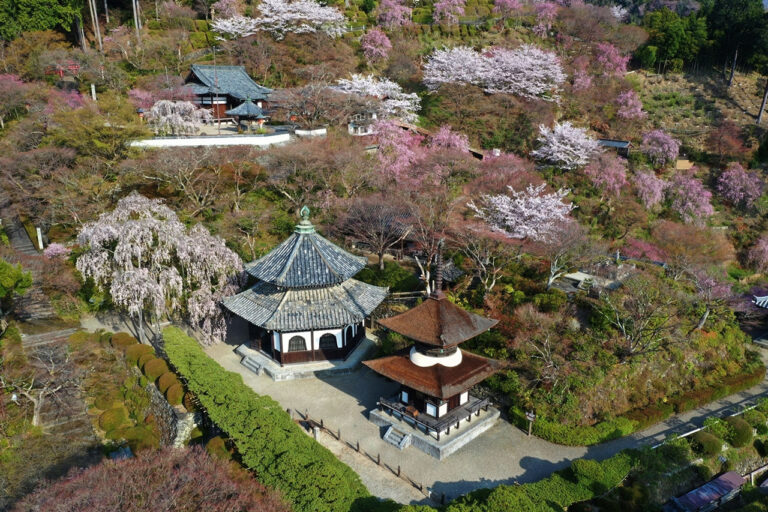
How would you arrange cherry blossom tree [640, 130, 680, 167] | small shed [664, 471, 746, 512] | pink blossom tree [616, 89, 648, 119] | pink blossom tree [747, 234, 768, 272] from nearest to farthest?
small shed [664, 471, 746, 512] < pink blossom tree [747, 234, 768, 272] < cherry blossom tree [640, 130, 680, 167] < pink blossom tree [616, 89, 648, 119]

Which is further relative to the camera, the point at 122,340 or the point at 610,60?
the point at 610,60

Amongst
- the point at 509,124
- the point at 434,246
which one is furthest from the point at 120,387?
the point at 509,124

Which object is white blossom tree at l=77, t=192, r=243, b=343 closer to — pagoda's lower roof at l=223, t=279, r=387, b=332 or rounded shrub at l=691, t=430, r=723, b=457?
pagoda's lower roof at l=223, t=279, r=387, b=332

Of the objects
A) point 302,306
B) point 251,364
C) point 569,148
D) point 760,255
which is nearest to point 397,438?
point 302,306

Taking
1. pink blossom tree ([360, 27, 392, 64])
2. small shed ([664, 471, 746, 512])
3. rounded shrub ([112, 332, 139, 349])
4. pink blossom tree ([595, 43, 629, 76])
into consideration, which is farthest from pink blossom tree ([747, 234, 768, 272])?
rounded shrub ([112, 332, 139, 349])

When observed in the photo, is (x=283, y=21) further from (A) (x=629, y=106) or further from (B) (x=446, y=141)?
(A) (x=629, y=106)

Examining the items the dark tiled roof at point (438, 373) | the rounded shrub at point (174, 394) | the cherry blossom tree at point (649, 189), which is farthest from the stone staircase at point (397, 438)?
the cherry blossom tree at point (649, 189)
